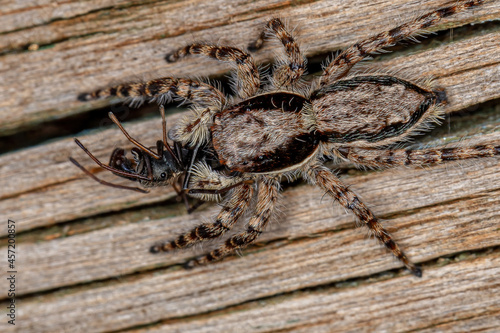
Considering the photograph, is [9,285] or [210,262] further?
[9,285]

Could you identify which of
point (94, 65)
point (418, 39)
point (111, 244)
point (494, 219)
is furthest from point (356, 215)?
point (94, 65)

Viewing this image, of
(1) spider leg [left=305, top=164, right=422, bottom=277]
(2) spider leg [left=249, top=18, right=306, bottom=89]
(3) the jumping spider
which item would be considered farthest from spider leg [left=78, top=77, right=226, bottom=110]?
(1) spider leg [left=305, top=164, right=422, bottom=277]

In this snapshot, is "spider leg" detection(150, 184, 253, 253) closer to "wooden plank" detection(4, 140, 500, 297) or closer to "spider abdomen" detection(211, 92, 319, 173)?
"wooden plank" detection(4, 140, 500, 297)

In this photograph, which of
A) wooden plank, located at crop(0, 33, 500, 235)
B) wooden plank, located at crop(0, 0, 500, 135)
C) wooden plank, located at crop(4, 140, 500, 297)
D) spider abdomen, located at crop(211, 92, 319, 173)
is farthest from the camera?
wooden plank, located at crop(0, 33, 500, 235)

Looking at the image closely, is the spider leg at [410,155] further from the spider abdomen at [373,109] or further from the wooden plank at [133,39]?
the wooden plank at [133,39]

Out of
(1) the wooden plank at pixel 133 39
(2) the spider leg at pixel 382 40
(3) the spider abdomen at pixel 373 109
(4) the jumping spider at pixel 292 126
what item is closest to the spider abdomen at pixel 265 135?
(4) the jumping spider at pixel 292 126

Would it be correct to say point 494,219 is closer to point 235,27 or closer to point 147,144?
point 235,27
